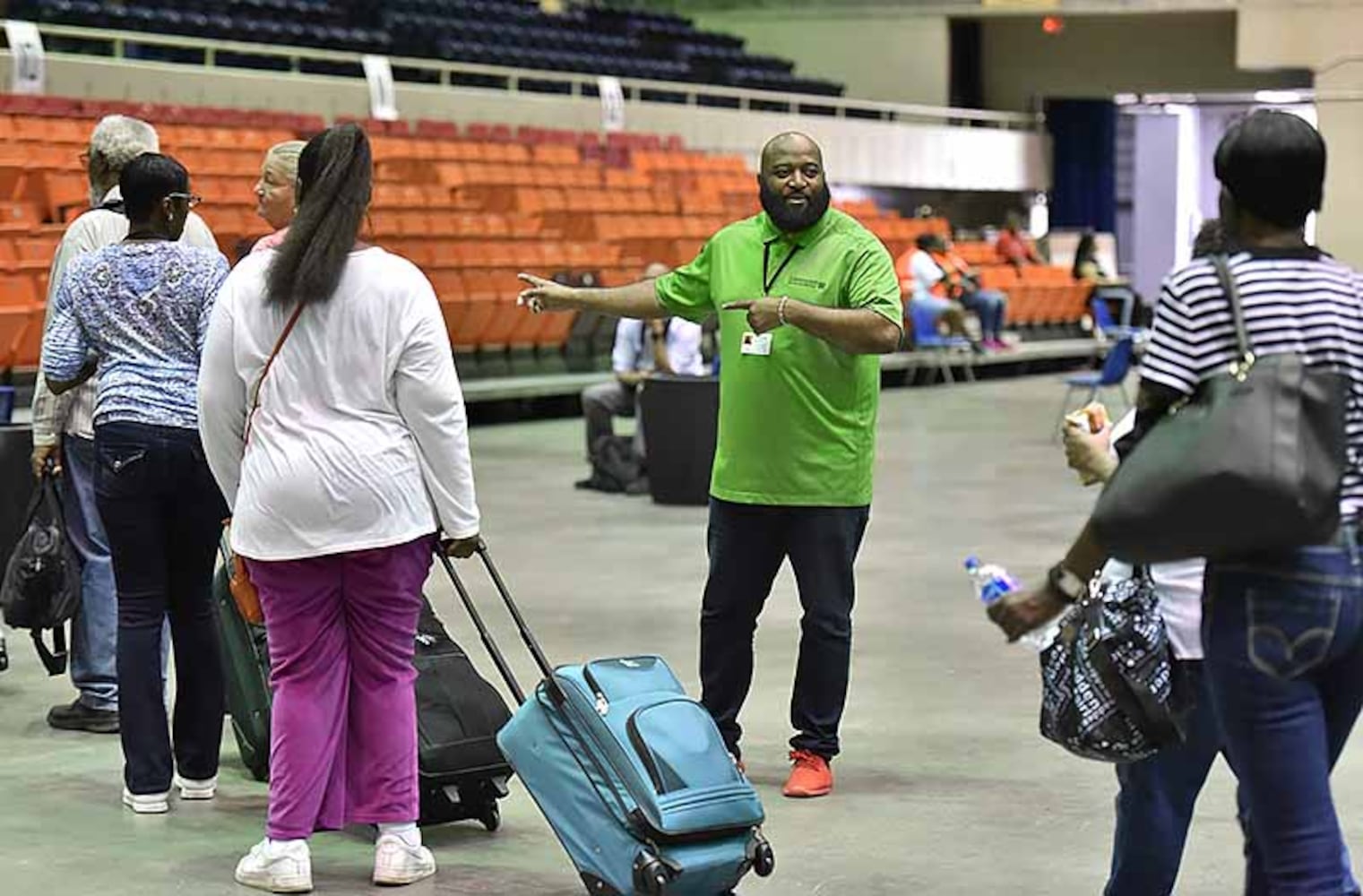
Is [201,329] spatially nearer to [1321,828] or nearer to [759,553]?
[759,553]

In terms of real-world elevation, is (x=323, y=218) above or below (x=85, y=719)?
above

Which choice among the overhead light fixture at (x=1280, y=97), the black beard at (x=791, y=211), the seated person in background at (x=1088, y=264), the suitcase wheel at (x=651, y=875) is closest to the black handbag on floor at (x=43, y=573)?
the black beard at (x=791, y=211)

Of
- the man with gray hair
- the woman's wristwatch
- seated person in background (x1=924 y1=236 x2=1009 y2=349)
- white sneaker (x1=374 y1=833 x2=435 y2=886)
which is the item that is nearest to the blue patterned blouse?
the man with gray hair

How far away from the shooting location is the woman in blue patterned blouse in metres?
4.54

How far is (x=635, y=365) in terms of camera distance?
36.8 feet

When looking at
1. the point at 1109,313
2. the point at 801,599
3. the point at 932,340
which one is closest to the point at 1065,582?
the point at 801,599

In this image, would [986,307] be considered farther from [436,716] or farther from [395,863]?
[395,863]

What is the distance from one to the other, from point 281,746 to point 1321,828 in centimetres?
201

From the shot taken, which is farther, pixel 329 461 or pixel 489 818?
pixel 489 818

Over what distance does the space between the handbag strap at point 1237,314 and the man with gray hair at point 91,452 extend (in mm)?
2775

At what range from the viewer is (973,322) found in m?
20.3

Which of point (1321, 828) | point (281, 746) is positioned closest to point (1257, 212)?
point (1321, 828)

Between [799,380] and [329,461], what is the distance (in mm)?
1235

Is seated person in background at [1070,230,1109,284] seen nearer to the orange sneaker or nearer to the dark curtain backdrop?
the dark curtain backdrop
